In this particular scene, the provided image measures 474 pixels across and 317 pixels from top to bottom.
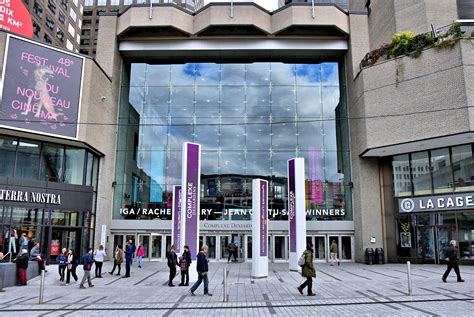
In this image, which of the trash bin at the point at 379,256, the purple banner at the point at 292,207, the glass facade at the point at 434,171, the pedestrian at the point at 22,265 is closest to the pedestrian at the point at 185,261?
the pedestrian at the point at 22,265

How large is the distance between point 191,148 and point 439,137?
13.9 m

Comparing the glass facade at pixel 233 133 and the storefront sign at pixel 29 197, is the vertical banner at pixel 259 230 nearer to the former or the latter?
the glass facade at pixel 233 133

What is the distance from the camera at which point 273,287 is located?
47.9ft

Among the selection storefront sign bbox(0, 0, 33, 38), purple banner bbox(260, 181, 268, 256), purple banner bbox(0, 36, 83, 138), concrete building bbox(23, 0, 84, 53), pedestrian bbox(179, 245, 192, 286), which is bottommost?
pedestrian bbox(179, 245, 192, 286)

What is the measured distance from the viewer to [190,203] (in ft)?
53.5

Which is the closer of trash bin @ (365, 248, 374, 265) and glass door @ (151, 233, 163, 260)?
trash bin @ (365, 248, 374, 265)

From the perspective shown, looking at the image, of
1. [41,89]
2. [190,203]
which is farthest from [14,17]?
[190,203]

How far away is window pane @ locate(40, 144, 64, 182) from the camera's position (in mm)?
22656

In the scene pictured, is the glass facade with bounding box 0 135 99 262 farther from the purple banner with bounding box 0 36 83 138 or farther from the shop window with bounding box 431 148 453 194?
the shop window with bounding box 431 148 453 194

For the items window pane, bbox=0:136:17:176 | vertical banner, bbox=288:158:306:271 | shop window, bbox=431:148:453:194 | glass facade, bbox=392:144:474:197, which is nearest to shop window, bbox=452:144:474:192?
glass facade, bbox=392:144:474:197

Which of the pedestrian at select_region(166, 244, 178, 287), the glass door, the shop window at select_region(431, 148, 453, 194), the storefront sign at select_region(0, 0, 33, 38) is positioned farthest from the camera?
the glass door

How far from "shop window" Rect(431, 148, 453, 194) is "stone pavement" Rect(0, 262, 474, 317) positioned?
24.7ft

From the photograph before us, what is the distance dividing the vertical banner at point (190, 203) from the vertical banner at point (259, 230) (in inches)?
120

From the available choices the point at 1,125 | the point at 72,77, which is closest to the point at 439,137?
the point at 72,77
